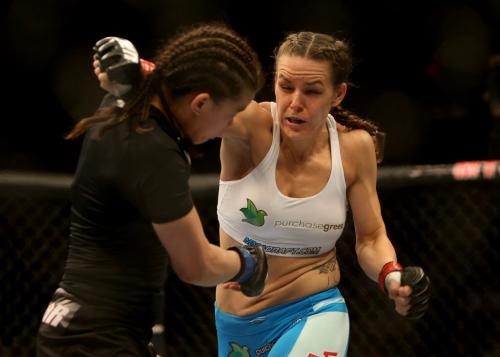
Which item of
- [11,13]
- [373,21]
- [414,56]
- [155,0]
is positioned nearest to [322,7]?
[373,21]

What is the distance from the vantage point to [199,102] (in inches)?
62.2

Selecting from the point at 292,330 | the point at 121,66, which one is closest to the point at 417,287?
the point at 292,330

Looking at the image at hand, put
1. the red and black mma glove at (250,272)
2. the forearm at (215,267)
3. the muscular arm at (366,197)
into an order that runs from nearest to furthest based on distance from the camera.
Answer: the forearm at (215,267) < the red and black mma glove at (250,272) < the muscular arm at (366,197)

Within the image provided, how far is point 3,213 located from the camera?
3205 mm

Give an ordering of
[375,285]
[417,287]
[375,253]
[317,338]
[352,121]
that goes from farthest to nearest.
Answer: [375,285] < [352,121] < [375,253] < [317,338] < [417,287]

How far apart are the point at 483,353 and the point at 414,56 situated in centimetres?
189

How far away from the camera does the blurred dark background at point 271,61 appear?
4246mm

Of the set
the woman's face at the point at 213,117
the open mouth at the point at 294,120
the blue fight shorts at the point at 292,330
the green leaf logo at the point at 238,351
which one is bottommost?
the green leaf logo at the point at 238,351

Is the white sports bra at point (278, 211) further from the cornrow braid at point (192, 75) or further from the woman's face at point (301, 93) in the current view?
the cornrow braid at point (192, 75)

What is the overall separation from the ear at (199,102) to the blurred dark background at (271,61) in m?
2.62

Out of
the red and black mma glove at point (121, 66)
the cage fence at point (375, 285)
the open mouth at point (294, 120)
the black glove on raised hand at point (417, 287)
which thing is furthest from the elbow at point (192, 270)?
the cage fence at point (375, 285)

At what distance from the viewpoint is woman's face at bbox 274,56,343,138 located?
2.22 metres

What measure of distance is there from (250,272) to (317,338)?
484 mm

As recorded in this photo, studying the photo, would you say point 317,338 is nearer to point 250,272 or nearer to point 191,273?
point 250,272
